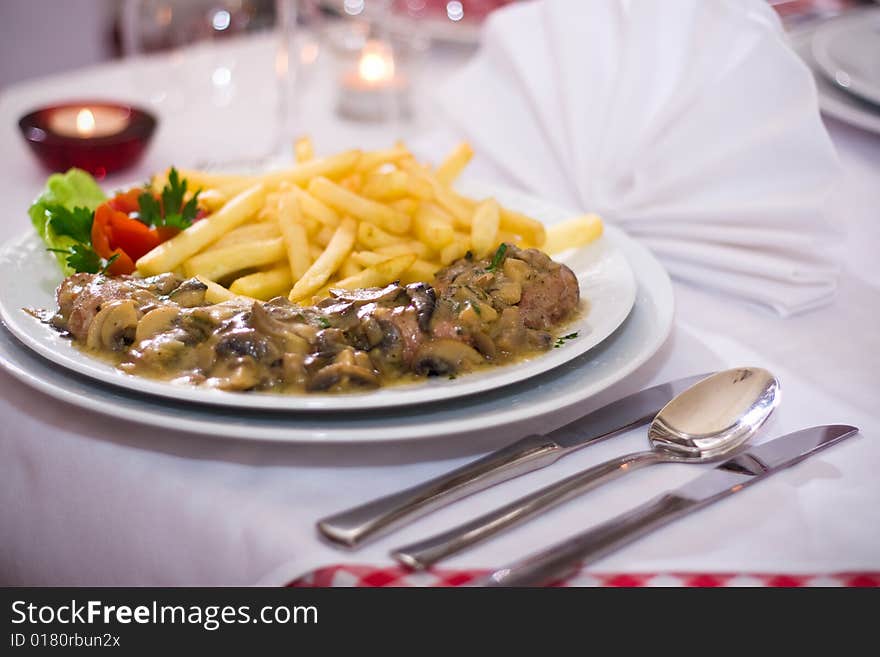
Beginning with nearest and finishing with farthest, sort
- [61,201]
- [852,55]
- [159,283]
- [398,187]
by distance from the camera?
[159,283]
[398,187]
[61,201]
[852,55]

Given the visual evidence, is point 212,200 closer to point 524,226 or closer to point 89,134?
point 524,226

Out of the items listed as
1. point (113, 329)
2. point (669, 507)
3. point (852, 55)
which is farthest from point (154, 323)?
point (852, 55)

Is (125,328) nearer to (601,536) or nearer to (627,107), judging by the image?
(601,536)

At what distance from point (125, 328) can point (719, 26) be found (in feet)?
6.03

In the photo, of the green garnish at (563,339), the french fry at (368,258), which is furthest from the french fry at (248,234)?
the green garnish at (563,339)

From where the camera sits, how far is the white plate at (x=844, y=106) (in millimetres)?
3104

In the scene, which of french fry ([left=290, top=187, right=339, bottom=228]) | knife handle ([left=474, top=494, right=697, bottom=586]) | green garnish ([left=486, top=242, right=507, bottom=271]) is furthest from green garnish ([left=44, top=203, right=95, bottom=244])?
knife handle ([left=474, top=494, right=697, bottom=586])

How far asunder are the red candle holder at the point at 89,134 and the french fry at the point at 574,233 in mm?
1531

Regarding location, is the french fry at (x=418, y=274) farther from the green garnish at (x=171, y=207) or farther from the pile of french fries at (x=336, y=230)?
the green garnish at (x=171, y=207)

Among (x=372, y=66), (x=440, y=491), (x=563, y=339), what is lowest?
(x=440, y=491)

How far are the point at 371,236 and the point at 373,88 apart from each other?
5.58ft

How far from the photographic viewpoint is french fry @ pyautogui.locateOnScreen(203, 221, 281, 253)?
224cm

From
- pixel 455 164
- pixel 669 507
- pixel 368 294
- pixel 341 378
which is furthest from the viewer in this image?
pixel 455 164

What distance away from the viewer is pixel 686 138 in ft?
8.82
